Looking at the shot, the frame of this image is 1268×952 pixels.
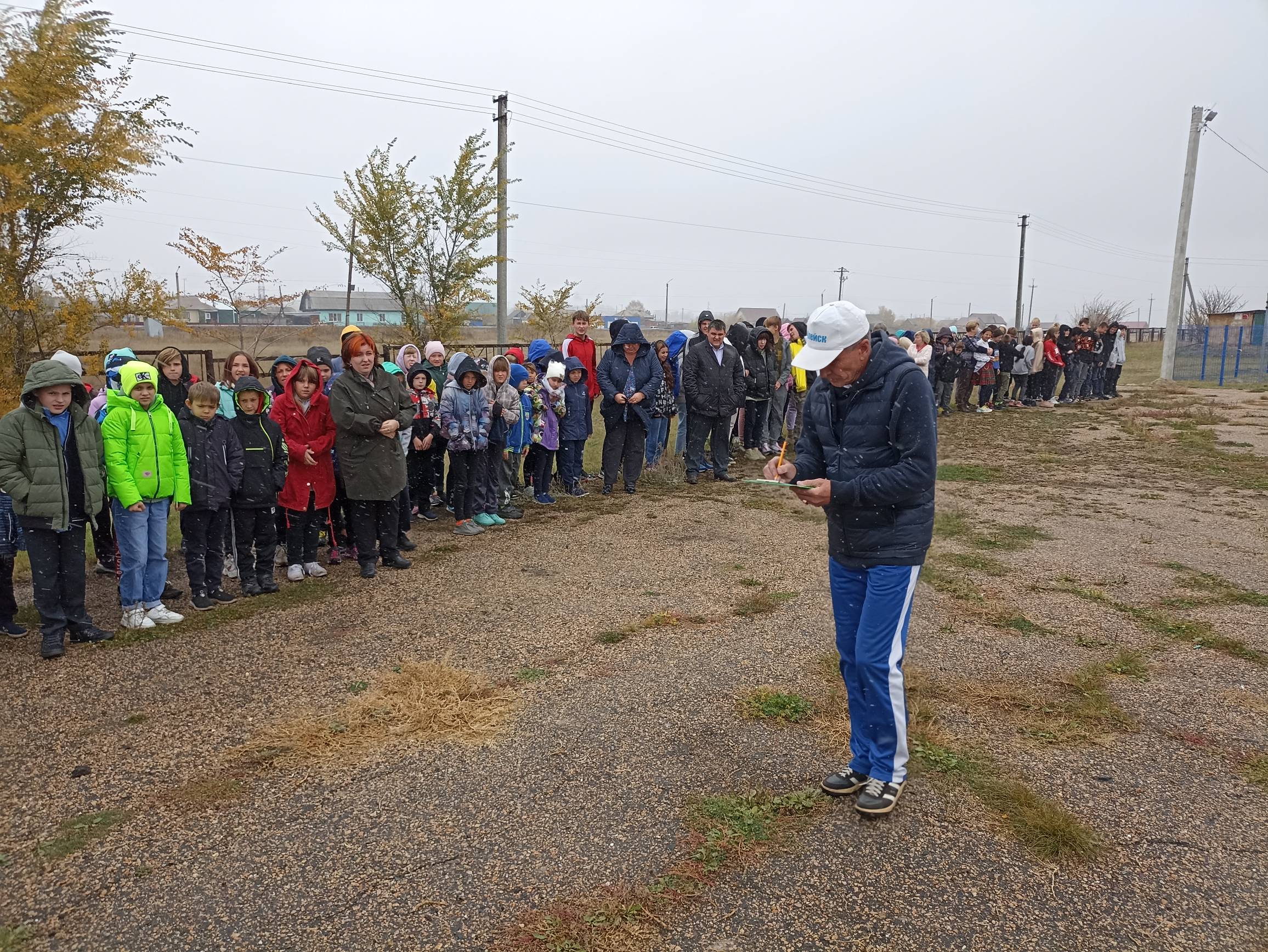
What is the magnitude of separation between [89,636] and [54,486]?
986 millimetres

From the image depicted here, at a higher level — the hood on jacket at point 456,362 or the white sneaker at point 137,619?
the hood on jacket at point 456,362

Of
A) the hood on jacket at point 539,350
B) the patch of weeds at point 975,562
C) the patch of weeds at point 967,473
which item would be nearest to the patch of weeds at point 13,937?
the patch of weeds at point 975,562

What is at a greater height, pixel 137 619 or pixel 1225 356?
pixel 1225 356

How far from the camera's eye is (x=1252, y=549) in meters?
7.42

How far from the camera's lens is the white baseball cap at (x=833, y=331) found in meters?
3.25

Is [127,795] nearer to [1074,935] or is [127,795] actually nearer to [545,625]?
[545,625]

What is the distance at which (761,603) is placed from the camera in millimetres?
6047

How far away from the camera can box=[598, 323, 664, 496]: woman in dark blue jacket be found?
952 centimetres

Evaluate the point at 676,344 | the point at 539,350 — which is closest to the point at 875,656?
the point at 539,350

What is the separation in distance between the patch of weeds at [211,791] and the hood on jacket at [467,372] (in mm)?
4626

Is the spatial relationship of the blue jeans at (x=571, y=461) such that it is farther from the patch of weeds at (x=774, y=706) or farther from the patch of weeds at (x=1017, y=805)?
the patch of weeds at (x=1017, y=805)

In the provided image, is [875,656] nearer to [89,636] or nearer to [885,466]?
[885,466]

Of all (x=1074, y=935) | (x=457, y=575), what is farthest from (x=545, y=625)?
(x=1074, y=935)

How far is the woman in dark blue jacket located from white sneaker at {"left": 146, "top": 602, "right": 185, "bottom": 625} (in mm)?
5096
